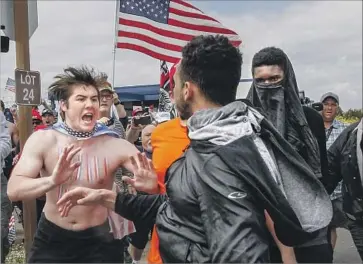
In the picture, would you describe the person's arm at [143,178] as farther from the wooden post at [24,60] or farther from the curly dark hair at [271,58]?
the wooden post at [24,60]

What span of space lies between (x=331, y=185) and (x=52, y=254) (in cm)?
206

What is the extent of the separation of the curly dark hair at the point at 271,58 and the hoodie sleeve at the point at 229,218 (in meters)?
1.67

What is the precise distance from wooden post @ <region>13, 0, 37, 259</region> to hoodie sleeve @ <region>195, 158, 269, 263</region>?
12.8ft

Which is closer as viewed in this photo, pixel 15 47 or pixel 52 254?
pixel 52 254

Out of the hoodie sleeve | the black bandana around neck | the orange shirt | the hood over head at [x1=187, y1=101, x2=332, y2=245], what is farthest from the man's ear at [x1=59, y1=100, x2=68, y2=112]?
the hoodie sleeve

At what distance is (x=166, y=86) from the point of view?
25.2ft

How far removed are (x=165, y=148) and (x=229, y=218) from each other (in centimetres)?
111

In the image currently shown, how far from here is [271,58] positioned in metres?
3.50

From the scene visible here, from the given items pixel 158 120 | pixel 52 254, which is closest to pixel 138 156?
pixel 52 254

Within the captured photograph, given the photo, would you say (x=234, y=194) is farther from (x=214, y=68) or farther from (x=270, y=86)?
(x=270, y=86)

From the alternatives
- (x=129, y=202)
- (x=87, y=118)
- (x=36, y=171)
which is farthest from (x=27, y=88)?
(x=129, y=202)

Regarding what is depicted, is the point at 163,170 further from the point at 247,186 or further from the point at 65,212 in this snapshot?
the point at 247,186

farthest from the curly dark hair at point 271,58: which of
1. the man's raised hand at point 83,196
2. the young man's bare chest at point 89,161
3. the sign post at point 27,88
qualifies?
the sign post at point 27,88

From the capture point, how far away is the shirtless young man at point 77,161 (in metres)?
3.35
